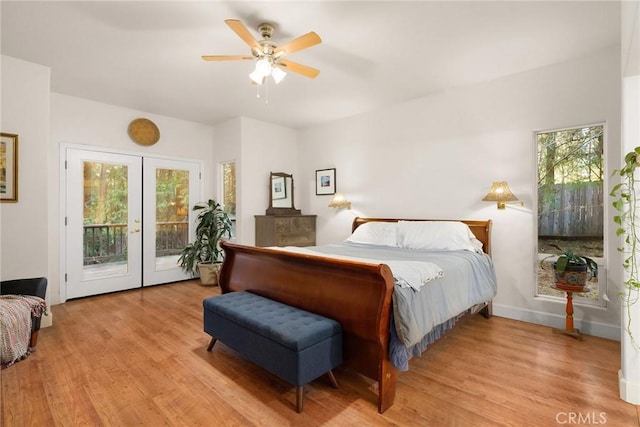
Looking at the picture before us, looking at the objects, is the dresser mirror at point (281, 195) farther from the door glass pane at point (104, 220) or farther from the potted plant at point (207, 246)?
the door glass pane at point (104, 220)

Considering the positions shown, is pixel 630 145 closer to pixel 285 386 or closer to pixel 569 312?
pixel 569 312

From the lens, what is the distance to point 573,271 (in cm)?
274

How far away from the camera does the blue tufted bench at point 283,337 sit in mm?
1808

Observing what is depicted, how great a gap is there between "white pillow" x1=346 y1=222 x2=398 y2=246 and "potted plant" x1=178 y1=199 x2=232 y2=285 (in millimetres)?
2215

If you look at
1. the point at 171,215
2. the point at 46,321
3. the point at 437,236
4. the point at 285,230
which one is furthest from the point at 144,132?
the point at 437,236

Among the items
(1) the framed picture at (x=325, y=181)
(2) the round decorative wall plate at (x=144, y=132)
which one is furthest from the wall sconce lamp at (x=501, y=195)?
(2) the round decorative wall plate at (x=144, y=132)

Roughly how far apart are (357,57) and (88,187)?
389cm

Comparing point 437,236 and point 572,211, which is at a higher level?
point 572,211

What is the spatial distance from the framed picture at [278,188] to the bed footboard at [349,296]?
249 centimetres

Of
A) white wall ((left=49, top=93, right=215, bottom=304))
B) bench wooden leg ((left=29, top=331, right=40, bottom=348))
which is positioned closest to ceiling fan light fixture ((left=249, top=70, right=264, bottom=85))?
bench wooden leg ((left=29, top=331, right=40, bottom=348))

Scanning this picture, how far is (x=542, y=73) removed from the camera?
3156 millimetres

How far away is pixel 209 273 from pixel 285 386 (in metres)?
3.08

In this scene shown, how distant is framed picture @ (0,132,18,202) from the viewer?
9.63 feet

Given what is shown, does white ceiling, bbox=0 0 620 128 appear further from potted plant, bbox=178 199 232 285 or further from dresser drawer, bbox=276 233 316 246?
dresser drawer, bbox=276 233 316 246
